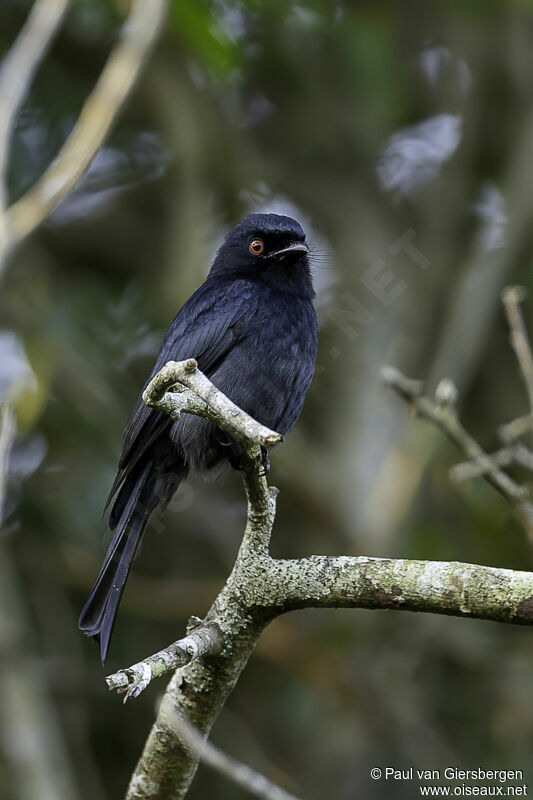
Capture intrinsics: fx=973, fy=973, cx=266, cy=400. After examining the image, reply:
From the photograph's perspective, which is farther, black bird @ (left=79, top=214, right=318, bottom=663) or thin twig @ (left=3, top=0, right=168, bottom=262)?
black bird @ (left=79, top=214, right=318, bottom=663)

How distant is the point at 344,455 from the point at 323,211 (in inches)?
78.5

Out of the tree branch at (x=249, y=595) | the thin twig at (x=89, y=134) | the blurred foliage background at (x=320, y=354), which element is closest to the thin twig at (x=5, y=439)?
the tree branch at (x=249, y=595)

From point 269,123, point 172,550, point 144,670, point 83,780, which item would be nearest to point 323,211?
point 269,123

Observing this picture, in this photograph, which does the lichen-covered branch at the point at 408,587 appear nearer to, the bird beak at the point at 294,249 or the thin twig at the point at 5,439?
the thin twig at the point at 5,439

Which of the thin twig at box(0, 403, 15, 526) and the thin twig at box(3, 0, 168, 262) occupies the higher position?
the thin twig at box(3, 0, 168, 262)

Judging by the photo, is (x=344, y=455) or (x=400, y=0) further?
(x=400, y=0)

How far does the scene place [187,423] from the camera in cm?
420

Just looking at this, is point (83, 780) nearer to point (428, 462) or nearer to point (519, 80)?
point (428, 462)

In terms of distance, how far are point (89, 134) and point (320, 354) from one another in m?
4.14
